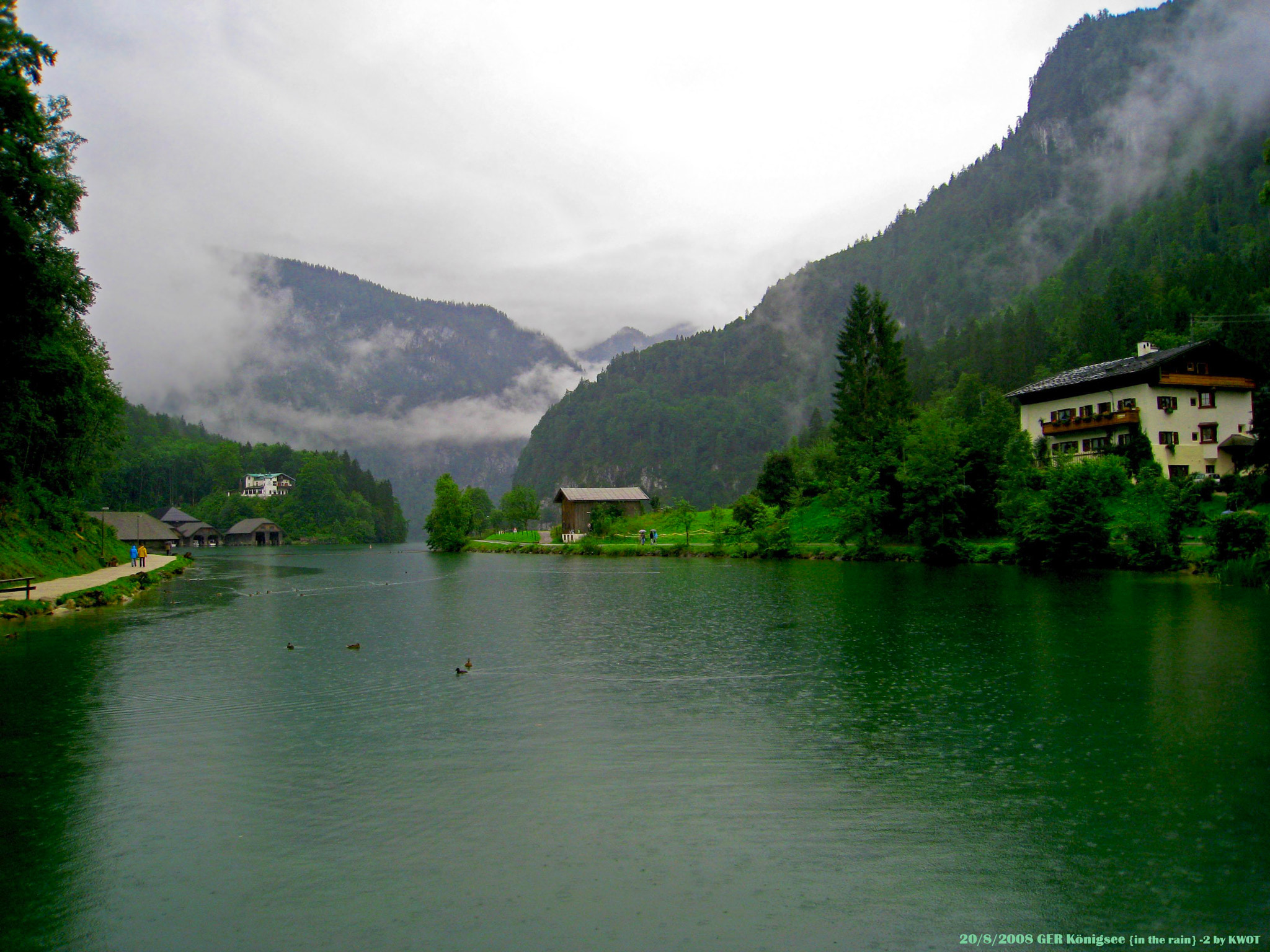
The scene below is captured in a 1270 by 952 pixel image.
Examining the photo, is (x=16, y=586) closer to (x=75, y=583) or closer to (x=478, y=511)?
(x=75, y=583)

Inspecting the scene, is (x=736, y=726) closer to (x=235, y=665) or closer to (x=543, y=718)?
(x=543, y=718)

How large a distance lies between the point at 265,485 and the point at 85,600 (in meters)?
167

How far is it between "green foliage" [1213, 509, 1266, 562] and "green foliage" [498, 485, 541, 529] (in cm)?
10114

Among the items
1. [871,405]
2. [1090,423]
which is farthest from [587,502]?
[1090,423]

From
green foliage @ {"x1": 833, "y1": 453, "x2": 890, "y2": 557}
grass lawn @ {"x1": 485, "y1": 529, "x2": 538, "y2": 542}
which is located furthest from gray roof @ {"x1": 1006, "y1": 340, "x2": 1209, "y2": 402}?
grass lawn @ {"x1": 485, "y1": 529, "x2": 538, "y2": 542}

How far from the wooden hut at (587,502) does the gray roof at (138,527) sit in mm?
46898

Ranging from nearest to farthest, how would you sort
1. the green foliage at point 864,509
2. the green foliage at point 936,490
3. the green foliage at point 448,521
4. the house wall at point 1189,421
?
the green foliage at point 936,490, the green foliage at point 864,509, the house wall at point 1189,421, the green foliage at point 448,521

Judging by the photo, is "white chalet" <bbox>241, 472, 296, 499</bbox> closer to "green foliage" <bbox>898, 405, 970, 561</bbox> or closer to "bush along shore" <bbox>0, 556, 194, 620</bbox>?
"bush along shore" <bbox>0, 556, 194, 620</bbox>

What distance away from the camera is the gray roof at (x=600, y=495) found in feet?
326

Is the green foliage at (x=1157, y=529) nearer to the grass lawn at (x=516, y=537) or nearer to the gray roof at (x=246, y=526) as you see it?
the grass lawn at (x=516, y=537)

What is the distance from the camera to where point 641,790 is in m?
10.5

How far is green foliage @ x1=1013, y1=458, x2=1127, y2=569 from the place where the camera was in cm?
4416

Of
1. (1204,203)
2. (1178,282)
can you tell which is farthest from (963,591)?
(1204,203)

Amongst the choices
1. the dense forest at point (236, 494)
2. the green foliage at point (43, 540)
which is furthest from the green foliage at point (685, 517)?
the dense forest at point (236, 494)
